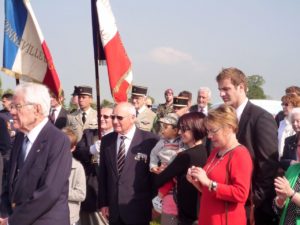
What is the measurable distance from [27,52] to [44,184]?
10.3 feet

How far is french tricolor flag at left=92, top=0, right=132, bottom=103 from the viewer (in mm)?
6109

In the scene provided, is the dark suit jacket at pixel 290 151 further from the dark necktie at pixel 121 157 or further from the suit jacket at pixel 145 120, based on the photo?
the suit jacket at pixel 145 120

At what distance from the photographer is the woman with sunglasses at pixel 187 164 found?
15.0 ft

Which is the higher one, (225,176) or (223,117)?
(223,117)

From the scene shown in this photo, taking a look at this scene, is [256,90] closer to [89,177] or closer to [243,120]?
[89,177]

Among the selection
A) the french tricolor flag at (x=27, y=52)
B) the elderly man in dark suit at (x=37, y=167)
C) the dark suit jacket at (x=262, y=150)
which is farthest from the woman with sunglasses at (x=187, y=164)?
the french tricolor flag at (x=27, y=52)

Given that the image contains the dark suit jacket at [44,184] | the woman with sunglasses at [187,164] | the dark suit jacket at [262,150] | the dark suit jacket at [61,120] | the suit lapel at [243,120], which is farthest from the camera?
the dark suit jacket at [61,120]

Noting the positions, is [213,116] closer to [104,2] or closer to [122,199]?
[122,199]

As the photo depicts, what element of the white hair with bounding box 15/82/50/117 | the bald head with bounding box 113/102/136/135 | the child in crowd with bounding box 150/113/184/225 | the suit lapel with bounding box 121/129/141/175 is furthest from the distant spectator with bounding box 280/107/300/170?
the white hair with bounding box 15/82/50/117

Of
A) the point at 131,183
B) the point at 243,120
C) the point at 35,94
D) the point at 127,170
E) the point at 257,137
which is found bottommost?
the point at 131,183

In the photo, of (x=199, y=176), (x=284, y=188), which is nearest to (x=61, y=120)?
(x=199, y=176)

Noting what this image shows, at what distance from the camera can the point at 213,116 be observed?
3883 millimetres

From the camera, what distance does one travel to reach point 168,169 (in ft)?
15.3

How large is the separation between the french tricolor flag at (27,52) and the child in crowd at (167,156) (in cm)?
191
